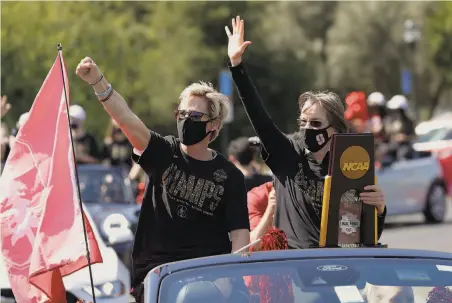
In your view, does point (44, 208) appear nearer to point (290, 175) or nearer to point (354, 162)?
point (290, 175)

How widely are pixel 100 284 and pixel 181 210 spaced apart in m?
3.84

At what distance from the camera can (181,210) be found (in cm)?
616

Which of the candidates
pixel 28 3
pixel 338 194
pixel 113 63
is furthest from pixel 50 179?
pixel 113 63

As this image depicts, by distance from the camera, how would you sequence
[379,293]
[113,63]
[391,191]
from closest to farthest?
[379,293] < [391,191] < [113,63]

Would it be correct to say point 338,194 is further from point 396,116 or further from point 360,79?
point 360,79


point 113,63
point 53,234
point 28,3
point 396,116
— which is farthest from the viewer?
point 113,63

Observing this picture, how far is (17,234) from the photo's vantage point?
6.52 metres

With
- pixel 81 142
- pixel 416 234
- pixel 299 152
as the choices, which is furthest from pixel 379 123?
pixel 299 152

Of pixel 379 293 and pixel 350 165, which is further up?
pixel 350 165

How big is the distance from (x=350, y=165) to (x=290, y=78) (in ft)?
148

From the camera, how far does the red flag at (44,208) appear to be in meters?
6.16

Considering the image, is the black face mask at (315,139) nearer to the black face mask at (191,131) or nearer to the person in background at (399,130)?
the black face mask at (191,131)

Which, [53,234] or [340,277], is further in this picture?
[53,234]

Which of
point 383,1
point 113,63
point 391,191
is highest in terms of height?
point 383,1
